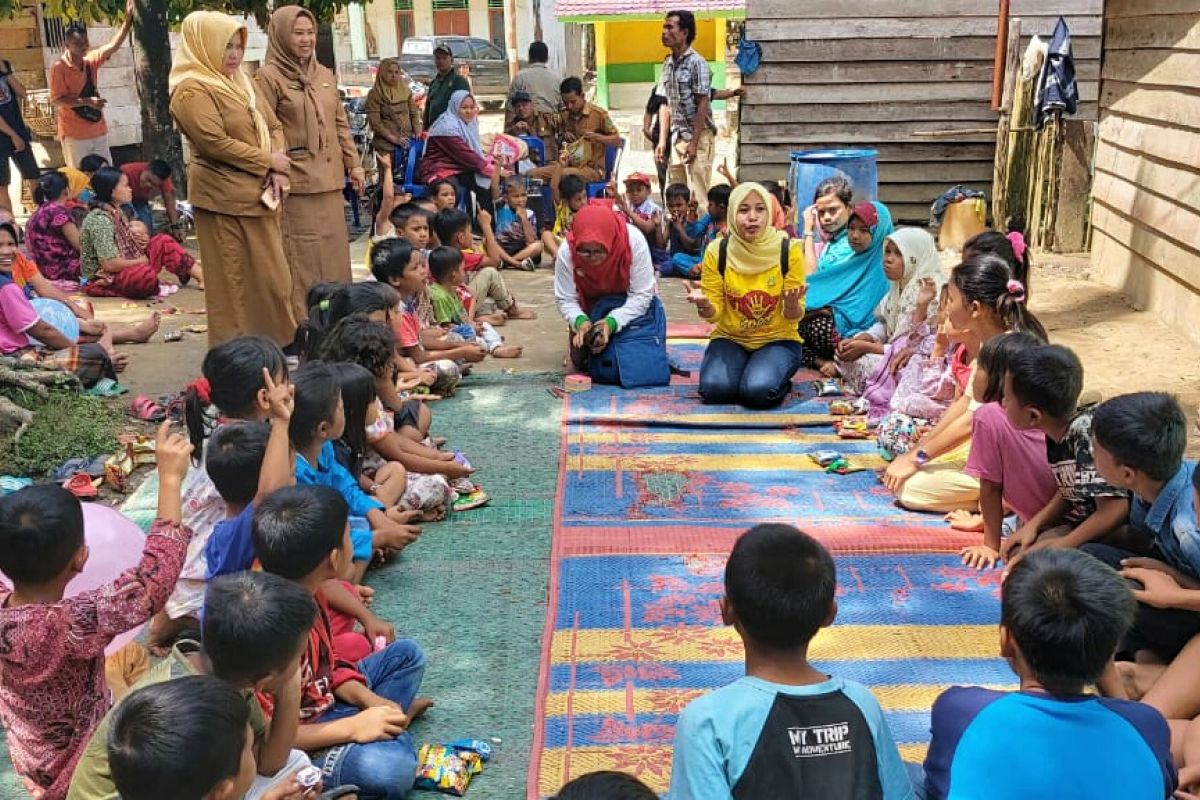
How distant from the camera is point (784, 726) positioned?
1.87m

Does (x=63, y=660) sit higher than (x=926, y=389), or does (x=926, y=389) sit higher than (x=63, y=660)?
(x=63, y=660)

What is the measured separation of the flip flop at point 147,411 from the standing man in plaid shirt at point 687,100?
527 cm

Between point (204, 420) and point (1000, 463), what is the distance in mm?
2446

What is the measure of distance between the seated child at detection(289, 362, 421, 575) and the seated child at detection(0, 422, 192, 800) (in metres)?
0.68

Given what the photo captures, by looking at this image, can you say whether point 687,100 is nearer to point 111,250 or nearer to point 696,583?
point 111,250

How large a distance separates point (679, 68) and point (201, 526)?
A: 23.2ft

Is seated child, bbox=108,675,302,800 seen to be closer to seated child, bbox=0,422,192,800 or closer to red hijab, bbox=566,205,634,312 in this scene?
seated child, bbox=0,422,192,800

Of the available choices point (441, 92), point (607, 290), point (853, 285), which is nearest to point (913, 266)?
point (853, 285)

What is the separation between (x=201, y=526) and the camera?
3180 mm

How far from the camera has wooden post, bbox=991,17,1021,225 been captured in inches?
378

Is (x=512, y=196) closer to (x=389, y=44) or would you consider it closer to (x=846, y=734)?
(x=846, y=734)

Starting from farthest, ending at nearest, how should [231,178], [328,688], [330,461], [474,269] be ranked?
[474,269]
[231,178]
[330,461]
[328,688]

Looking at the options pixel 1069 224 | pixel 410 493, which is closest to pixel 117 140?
pixel 1069 224

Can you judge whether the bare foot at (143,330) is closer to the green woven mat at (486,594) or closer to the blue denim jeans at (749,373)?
the green woven mat at (486,594)
